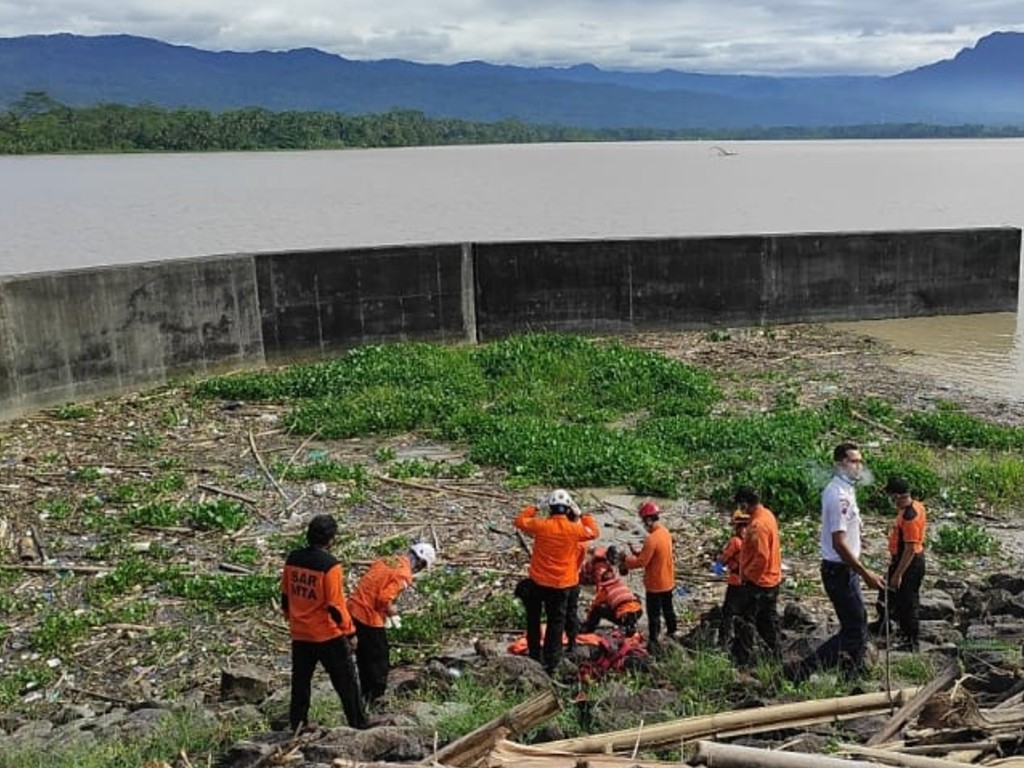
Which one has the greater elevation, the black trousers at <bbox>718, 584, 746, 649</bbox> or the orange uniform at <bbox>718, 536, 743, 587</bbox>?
the orange uniform at <bbox>718, 536, 743, 587</bbox>

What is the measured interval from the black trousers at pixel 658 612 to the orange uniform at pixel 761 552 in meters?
0.71

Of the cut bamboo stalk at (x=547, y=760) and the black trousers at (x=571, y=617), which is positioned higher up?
the cut bamboo stalk at (x=547, y=760)

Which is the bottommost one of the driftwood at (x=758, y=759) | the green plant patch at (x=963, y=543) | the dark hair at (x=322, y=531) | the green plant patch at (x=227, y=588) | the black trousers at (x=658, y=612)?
the green plant patch at (x=963, y=543)

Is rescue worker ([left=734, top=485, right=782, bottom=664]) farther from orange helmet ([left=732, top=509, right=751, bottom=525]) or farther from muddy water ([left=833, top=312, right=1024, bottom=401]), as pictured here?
muddy water ([left=833, top=312, right=1024, bottom=401])

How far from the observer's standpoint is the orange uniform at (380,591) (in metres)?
6.59

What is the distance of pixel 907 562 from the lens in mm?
7207

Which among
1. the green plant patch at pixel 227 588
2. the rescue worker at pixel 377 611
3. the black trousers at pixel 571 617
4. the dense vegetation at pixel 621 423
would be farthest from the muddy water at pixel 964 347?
the rescue worker at pixel 377 611

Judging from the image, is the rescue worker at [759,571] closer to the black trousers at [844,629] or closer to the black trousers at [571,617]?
the black trousers at [844,629]

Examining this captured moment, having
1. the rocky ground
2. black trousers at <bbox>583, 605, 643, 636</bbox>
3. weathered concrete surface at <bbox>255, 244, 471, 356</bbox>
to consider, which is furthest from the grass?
weathered concrete surface at <bbox>255, 244, 471, 356</bbox>

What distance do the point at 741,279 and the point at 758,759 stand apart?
1743 cm

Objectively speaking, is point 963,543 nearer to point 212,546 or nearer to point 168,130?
point 212,546

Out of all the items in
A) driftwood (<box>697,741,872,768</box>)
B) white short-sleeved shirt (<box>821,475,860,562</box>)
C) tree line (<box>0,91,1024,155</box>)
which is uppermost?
tree line (<box>0,91,1024,155</box>)

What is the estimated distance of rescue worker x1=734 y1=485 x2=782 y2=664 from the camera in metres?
6.94

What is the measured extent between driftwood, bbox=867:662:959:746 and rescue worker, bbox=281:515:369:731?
9.41ft
